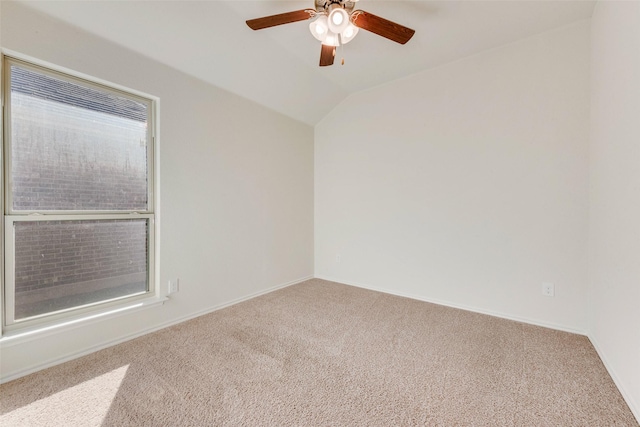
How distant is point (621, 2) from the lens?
1.54 meters

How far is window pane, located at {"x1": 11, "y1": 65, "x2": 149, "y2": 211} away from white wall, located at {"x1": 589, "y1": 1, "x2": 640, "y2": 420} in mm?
3353

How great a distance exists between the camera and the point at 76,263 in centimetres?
189

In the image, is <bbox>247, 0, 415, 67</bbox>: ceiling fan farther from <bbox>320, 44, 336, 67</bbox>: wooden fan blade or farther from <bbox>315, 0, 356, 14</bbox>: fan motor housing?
<bbox>320, 44, 336, 67</bbox>: wooden fan blade

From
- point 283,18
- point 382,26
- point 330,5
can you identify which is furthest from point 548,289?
point 283,18

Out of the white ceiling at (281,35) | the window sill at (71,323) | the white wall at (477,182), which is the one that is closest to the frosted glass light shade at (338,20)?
the white ceiling at (281,35)

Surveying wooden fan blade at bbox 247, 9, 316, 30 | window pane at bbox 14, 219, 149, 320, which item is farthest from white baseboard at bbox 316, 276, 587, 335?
wooden fan blade at bbox 247, 9, 316, 30

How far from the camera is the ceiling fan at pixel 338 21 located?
1.59 meters

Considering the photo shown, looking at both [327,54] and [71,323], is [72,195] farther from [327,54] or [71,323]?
[327,54]

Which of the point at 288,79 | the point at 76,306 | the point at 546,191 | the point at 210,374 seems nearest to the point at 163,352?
the point at 210,374

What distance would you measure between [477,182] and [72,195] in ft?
11.5

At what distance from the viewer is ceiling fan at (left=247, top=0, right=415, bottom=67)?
159 centimetres

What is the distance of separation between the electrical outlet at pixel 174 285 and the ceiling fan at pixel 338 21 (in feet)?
7.18

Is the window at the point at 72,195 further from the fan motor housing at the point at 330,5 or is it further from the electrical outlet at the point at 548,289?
the electrical outlet at the point at 548,289

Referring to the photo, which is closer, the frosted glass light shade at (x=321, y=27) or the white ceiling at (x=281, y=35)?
the frosted glass light shade at (x=321, y=27)
